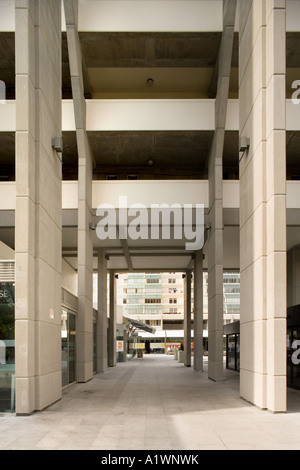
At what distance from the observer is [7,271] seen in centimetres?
1275

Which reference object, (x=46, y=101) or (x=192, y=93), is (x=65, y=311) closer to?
(x=46, y=101)

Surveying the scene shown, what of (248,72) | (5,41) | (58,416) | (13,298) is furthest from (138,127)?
(58,416)

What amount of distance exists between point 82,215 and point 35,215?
861cm

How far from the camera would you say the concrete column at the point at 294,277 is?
2781 cm

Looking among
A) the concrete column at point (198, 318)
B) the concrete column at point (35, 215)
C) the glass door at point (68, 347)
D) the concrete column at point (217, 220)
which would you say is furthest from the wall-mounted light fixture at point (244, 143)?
the concrete column at point (198, 318)

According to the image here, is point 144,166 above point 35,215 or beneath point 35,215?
above

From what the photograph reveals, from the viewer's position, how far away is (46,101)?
1383 centimetres

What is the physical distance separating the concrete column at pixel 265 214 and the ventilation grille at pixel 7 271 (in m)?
6.21

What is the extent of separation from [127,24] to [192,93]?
17.9 feet

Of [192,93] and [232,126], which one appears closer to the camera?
[232,126]

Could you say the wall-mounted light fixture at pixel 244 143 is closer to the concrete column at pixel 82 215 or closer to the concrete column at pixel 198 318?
the concrete column at pixel 82 215

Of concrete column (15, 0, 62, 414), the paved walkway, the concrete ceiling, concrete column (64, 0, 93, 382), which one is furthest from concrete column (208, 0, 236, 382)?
concrete column (15, 0, 62, 414)

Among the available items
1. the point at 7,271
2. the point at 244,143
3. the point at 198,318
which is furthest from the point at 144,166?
the point at 7,271

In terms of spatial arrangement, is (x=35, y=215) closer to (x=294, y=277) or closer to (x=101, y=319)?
(x=101, y=319)
